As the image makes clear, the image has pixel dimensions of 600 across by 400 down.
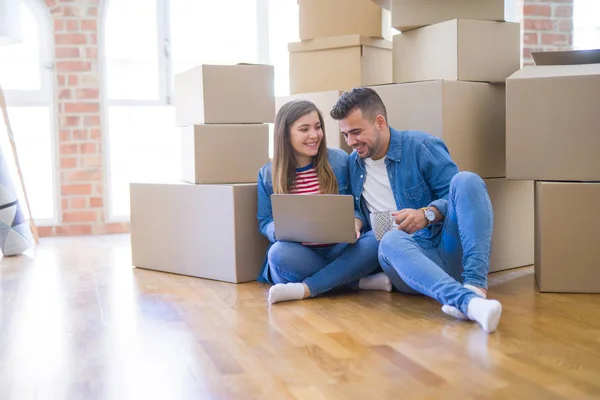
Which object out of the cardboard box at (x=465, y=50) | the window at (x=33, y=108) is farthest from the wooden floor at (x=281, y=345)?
the window at (x=33, y=108)

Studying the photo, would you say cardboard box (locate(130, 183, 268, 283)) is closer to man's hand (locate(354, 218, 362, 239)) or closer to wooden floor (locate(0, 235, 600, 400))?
wooden floor (locate(0, 235, 600, 400))

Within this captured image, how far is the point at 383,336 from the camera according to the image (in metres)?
1.63

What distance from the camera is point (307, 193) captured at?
2156 mm

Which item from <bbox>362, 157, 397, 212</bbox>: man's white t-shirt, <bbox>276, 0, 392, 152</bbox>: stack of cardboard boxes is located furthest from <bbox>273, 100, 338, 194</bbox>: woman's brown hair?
<bbox>276, 0, 392, 152</bbox>: stack of cardboard boxes

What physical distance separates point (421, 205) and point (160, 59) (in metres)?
2.45

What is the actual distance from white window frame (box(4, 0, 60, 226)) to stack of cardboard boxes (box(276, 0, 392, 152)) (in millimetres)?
1682

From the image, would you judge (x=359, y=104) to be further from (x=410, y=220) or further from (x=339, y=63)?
(x=339, y=63)

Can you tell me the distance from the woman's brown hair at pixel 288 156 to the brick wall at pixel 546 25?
2.46 m

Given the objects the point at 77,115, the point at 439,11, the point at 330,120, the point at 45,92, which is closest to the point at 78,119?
the point at 77,115

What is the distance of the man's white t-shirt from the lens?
2.12m

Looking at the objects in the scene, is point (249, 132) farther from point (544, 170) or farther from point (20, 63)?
point (20, 63)

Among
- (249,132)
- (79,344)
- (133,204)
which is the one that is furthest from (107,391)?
(133,204)

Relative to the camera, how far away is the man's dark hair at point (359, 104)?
2.04m

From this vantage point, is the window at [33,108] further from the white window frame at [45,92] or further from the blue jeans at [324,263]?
the blue jeans at [324,263]
